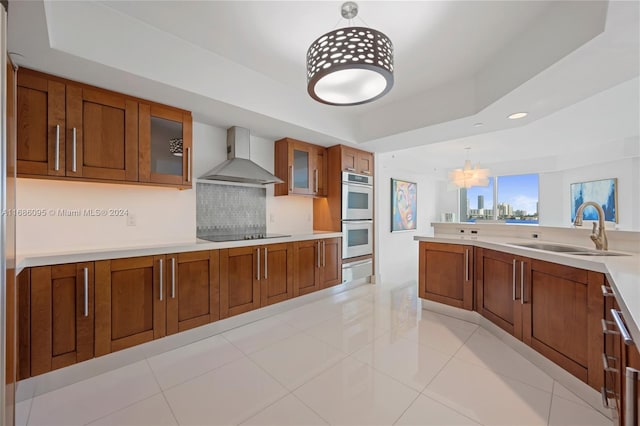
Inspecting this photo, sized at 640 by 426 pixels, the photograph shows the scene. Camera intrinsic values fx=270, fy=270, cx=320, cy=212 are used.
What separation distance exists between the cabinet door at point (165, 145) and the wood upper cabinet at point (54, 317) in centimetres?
89

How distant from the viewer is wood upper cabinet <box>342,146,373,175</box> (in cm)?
390

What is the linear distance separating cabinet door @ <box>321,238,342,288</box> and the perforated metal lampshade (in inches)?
87.1

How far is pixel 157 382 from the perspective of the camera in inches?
72.3

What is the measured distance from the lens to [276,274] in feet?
9.87

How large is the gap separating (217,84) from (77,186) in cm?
144

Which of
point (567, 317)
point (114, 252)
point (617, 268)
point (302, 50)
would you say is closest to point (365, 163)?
point (302, 50)

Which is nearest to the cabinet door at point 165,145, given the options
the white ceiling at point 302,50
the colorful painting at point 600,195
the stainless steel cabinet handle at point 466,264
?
the white ceiling at point 302,50

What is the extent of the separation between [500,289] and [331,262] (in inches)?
75.7

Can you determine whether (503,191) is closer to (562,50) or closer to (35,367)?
(562,50)

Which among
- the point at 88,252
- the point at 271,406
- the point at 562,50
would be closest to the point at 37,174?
the point at 88,252

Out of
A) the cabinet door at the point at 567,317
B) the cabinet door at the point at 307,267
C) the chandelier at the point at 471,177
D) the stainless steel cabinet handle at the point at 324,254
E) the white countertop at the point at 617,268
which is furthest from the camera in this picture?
the chandelier at the point at 471,177

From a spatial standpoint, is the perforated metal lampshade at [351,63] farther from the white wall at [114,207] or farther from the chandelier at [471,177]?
the chandelier at [471,177]

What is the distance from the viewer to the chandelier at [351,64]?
1410 mm

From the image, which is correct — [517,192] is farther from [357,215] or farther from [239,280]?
[239,280]
